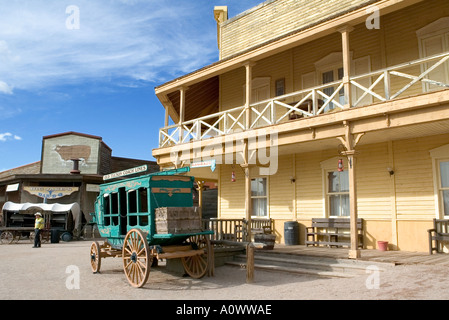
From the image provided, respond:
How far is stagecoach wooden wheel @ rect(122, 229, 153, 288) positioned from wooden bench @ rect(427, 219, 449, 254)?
7.02 m

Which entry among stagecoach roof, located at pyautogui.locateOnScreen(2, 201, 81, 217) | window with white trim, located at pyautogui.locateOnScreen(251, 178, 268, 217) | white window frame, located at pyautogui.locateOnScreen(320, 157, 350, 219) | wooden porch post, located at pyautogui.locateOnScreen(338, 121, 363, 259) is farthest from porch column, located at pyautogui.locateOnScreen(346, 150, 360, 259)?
stagecoach roof, located at pyautogui.locateOnScreen(2, 201, 81, 217)

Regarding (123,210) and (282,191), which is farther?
(282,191)

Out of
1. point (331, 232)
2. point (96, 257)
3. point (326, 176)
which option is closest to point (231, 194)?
point (326, 176)

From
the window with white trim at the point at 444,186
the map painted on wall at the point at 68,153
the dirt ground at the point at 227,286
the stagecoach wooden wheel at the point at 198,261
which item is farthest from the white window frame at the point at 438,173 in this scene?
the map painted on wall at the point at 68,153

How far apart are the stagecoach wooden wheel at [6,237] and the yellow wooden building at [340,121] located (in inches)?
421

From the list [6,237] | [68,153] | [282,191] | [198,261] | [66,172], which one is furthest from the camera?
[68,153]

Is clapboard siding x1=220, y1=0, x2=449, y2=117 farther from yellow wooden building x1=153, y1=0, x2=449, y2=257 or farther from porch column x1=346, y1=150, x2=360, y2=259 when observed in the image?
porch column x1=346, y1=150, x2=360, y2=259

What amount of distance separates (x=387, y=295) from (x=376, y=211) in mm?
6058

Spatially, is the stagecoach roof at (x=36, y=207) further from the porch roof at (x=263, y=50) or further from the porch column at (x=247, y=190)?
the porch column at (x=247, y=190)

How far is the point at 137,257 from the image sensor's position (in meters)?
8.04

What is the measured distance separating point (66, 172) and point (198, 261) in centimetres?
2131

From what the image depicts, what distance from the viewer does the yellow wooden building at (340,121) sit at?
31.8 ft

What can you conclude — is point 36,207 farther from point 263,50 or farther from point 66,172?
point 263,50

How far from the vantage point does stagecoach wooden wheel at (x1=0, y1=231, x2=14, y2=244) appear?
791 inches
